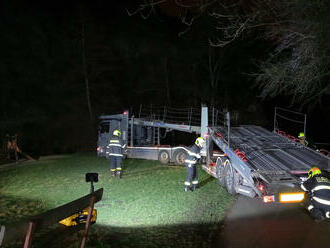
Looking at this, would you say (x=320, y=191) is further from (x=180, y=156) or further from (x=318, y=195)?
(x=180, y=156)

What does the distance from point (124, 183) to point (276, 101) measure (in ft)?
60.3

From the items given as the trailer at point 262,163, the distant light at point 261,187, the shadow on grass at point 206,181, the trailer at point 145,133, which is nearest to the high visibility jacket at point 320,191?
the trailer at point 262,163

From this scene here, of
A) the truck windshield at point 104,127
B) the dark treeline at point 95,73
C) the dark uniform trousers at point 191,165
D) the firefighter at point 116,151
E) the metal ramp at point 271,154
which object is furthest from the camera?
the dark treeline at point 95,73

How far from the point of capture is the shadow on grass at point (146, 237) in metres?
5.89

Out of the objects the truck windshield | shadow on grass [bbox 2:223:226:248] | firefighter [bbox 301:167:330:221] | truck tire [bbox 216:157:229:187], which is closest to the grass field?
shadow on grass [bbox 2:223:226:248]

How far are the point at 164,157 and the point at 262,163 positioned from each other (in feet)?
25.9

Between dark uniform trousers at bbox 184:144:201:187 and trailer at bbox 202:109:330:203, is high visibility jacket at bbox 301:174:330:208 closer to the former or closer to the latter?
trailer at bbox 202:109:330:203

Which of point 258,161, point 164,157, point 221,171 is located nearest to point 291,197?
point 258,161

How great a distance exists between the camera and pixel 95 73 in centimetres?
2941

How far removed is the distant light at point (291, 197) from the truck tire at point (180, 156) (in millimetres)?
8607

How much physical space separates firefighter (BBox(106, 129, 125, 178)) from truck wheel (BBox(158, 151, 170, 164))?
3759 millimetres

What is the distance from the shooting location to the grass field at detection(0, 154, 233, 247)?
6301 millimetres

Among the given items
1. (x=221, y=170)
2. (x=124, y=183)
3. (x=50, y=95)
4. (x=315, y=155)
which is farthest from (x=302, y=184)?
(x=50, y=95)

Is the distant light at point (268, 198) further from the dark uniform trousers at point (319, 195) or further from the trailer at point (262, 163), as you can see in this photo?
the dark uniform trousers at point (319, 195)
